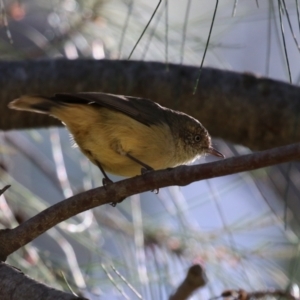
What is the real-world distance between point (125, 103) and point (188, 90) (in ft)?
1.48

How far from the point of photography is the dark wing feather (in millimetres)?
2988

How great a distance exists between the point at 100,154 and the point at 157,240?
0.55 meters

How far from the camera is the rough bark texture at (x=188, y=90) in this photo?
3.31m

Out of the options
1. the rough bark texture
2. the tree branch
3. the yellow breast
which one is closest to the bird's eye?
the rough bark texture

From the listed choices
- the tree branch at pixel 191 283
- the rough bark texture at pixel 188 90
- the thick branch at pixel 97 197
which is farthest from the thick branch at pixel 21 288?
the rough bark texture at pixel 188 90

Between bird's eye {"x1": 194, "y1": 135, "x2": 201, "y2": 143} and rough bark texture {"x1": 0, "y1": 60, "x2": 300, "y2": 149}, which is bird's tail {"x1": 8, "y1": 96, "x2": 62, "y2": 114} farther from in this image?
bird's eye {"x1": 194, "y1": 135, "x2": 201, "y2": 143}

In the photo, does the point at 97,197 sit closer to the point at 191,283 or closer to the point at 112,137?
the point at 191,283

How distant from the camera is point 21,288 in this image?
6.91 ft

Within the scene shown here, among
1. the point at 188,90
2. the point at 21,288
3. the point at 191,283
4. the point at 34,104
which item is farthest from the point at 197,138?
the point at 21,288

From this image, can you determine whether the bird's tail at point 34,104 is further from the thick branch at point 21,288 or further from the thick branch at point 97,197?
the thick branch at point 21,288

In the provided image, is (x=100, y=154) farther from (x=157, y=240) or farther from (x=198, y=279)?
(x=198, y=279)

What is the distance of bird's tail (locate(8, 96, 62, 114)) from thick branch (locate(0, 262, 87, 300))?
38.4 inches

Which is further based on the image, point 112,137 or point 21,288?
point 112,137

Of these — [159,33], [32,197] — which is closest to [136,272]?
[32,197]
